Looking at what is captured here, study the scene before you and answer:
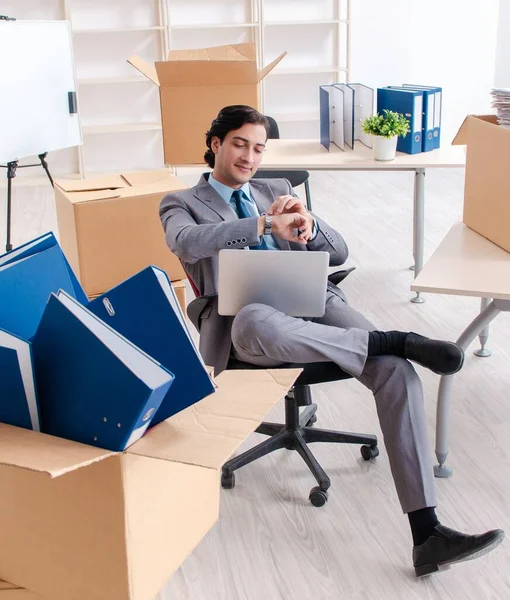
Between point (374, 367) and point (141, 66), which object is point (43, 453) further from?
point (141, 66)

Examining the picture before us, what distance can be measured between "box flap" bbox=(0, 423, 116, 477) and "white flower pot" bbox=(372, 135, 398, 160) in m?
2.70

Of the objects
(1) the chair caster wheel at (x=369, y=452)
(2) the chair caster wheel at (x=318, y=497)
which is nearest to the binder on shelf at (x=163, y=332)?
(2) the chair caster wheel at (x=318, y=497)

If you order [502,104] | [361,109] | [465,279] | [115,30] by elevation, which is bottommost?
[465,279]

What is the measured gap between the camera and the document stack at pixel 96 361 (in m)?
1.13

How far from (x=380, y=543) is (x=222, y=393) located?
112 centimetres

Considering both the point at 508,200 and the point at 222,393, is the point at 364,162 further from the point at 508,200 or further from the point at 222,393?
the point at 222,393

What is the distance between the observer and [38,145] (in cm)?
419

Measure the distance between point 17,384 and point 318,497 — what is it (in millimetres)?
1403

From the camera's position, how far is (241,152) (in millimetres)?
2590

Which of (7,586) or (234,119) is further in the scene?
(234,119)

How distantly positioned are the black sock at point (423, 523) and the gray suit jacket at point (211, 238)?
656 millimetres

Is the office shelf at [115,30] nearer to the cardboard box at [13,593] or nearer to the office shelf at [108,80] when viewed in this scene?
the office shelf at [108,80]

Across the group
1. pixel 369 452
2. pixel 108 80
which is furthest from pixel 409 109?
pixel 108 80

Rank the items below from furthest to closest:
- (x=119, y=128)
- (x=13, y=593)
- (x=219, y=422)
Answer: (x=119, y=128) → (x=13, y=593) → (x=219, y=422)
